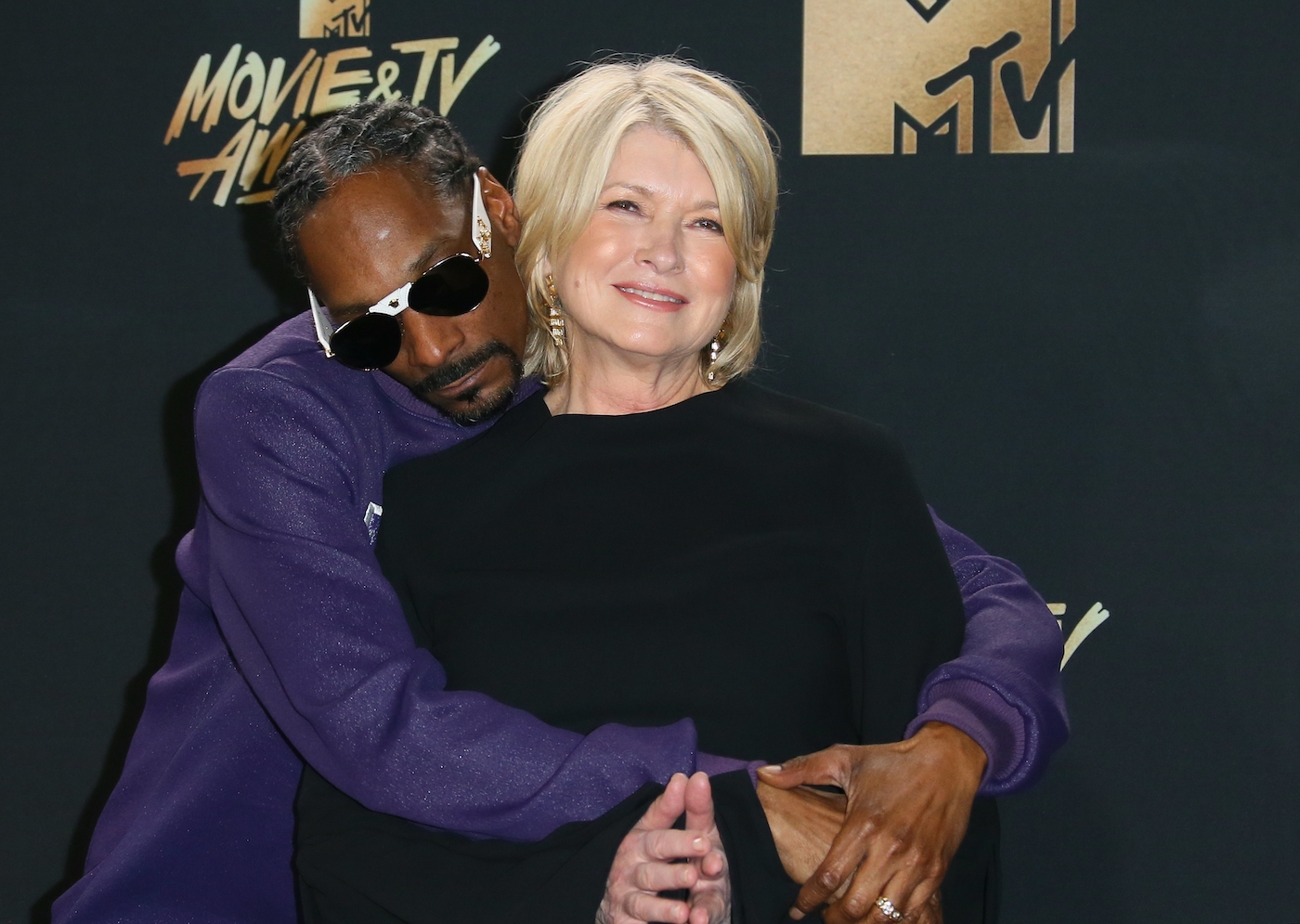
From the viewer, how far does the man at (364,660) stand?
1.38m

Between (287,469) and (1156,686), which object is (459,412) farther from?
(1156,686)

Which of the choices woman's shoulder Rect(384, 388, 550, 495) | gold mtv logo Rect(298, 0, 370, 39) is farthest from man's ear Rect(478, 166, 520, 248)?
gold mtv logo Rect(298, 0, 370, 39)

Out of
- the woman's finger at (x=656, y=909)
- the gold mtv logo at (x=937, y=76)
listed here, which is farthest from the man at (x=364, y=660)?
the gold mtv logo at (x=937, y=76)

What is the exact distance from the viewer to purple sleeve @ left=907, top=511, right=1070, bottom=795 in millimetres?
1479

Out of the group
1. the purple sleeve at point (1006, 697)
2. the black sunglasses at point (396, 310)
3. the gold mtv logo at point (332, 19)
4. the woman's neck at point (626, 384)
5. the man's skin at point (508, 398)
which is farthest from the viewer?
the gold mtv logo at point (332, 19)

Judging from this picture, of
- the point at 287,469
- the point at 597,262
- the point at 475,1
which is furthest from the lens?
the point at 475,1

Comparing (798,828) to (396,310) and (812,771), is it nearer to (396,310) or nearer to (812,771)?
(812,771)

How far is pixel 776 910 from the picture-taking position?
1.38m

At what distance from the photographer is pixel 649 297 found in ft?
5.37

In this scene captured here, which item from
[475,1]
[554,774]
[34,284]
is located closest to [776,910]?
[554,774]

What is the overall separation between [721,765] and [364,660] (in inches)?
15.8

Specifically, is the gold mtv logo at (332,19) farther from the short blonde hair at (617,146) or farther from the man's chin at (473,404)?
the man's chin at (473,404)

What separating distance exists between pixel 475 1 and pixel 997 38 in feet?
3.21

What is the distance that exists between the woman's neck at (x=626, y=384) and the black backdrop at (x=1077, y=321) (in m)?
0.73
